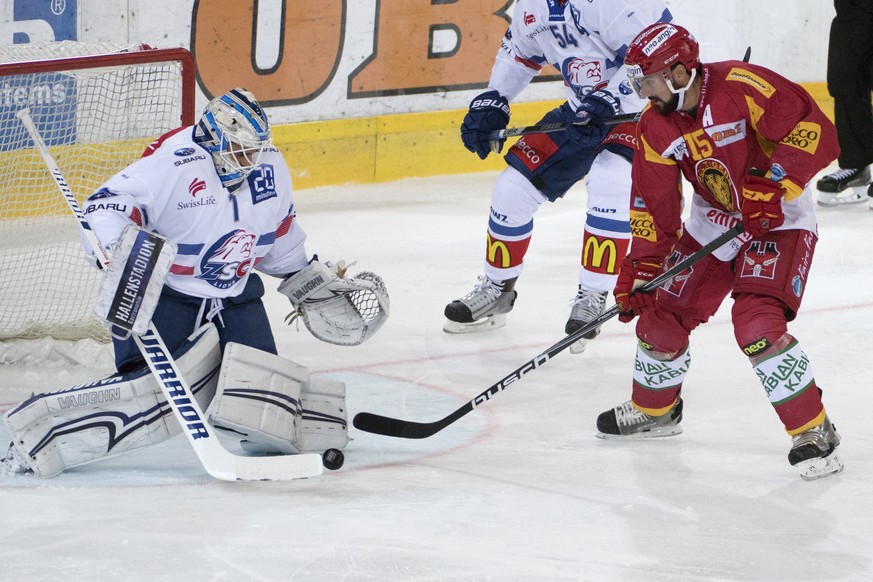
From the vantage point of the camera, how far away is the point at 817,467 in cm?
290

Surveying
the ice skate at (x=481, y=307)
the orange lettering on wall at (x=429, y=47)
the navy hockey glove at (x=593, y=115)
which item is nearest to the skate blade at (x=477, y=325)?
the ice skate at (x=481, y=307)

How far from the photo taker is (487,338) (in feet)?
14.4

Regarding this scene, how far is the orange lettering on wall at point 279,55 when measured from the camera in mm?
6250

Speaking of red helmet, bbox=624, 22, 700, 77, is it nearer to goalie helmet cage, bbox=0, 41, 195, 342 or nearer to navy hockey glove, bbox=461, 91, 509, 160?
navy hockey glove, bbox=461, 91, 509, 160

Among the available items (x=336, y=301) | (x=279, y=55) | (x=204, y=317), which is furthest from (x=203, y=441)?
(x=279, y=55)

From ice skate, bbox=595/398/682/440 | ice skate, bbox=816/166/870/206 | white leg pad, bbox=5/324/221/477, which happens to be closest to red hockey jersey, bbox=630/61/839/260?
ice skate, bbox=595/398/682/440

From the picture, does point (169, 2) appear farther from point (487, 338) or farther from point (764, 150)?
point (764, 150)

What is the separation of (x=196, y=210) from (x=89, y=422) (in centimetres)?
53

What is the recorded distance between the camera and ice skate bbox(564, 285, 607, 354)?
4.16m

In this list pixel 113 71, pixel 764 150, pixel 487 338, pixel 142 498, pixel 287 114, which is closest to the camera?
pixel 142 498

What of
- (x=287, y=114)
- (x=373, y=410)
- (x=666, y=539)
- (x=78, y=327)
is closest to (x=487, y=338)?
(x=373, y=410)

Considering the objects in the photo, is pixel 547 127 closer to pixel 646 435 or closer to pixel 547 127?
pixel 547 127

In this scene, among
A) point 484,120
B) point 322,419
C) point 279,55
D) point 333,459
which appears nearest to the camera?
point 333,459

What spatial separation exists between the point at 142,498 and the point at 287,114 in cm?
401
